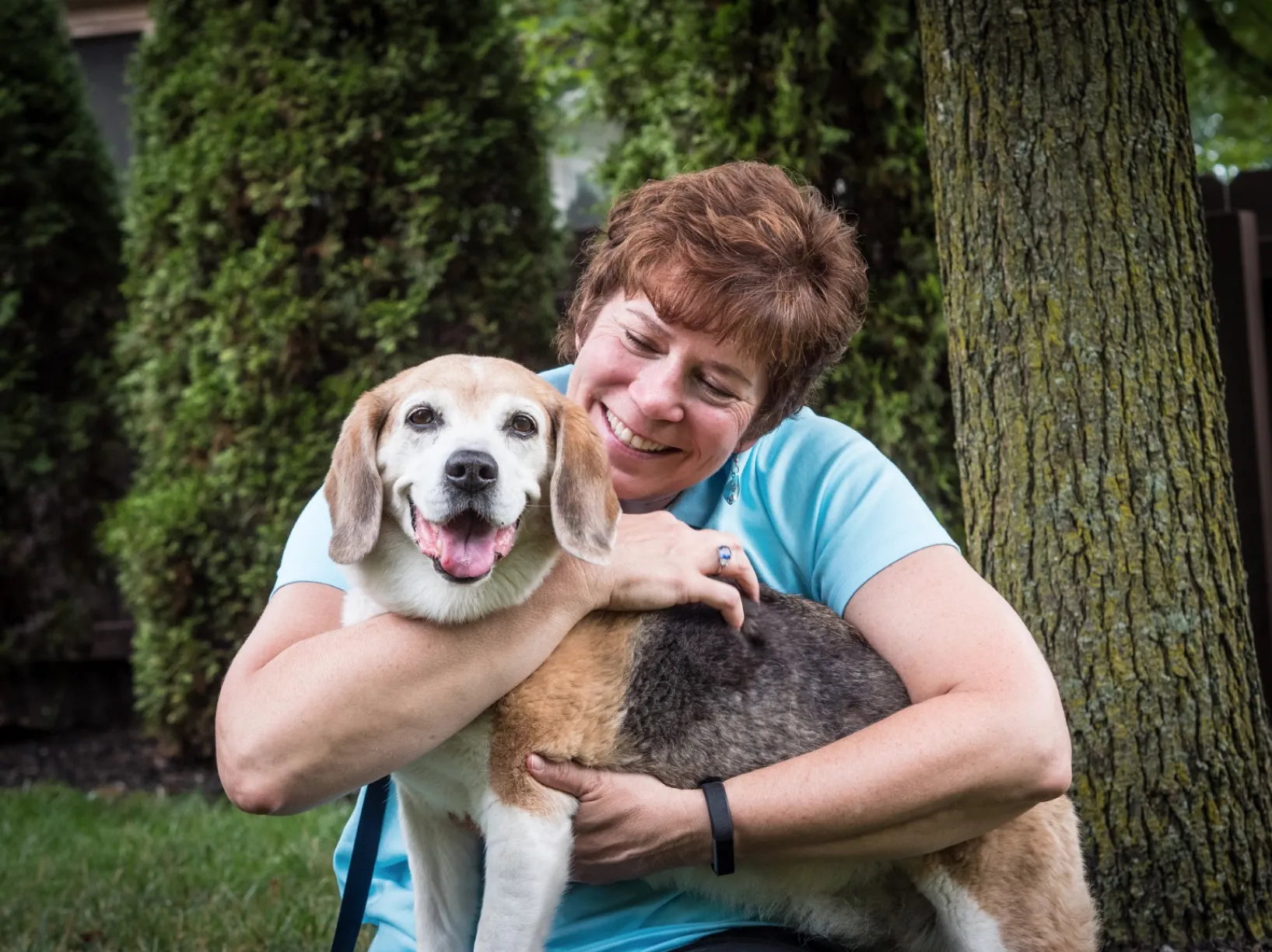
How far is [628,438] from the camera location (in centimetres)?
258

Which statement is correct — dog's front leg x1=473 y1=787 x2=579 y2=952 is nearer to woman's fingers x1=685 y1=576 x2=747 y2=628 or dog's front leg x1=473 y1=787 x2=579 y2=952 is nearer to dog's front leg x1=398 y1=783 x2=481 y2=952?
dog's front leg x1=398 y1=783 x2=481 y2=952

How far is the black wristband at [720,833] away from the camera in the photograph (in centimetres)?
226

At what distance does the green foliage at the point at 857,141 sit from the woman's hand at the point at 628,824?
294 cm

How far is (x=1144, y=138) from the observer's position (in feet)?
10.4

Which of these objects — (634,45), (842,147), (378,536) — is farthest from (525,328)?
(378,536)

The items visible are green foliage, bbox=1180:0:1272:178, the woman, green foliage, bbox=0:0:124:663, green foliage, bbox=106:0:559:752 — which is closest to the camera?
the woman

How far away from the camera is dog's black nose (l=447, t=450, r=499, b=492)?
2.12m

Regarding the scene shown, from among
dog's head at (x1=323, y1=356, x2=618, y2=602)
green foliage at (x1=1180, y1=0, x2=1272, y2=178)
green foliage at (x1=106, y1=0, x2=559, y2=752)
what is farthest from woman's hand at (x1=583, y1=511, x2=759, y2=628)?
green foliage at (x1=106, y1=0, x2=559, y2=752)

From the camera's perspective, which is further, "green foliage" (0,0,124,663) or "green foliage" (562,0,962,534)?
"green foliage" (0,0,124,663)

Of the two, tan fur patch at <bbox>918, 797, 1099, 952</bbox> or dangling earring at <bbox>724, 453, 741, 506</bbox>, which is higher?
dangling earring at <bbox>724, 453, 741, 506</bbox>

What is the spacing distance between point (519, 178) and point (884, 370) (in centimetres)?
217

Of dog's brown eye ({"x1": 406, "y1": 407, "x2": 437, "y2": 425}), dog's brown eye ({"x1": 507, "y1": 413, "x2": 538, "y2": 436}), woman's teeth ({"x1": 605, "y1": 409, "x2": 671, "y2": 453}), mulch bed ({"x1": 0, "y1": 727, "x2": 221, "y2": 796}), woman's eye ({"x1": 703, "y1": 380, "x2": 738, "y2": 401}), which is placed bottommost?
Answer: mulch bed ({"x1": 0, "y1": 727, "x2": 221, "y2": 796})

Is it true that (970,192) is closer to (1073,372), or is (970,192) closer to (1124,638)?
(1073,372)

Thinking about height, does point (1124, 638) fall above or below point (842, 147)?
below
